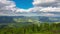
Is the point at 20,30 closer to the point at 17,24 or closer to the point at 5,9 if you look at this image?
the point at 17,24

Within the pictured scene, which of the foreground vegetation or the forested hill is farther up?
the forested hill

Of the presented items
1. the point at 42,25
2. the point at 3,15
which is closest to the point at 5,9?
the point at 3,15

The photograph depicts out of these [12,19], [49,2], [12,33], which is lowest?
[12,33]

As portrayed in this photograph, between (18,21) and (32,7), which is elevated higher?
(32,7)

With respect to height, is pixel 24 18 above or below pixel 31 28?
above

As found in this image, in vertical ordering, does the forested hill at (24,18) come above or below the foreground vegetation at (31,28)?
above

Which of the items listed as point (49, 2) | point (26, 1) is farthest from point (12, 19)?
point (49, 2)

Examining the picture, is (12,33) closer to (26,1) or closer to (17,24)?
(17,24)
